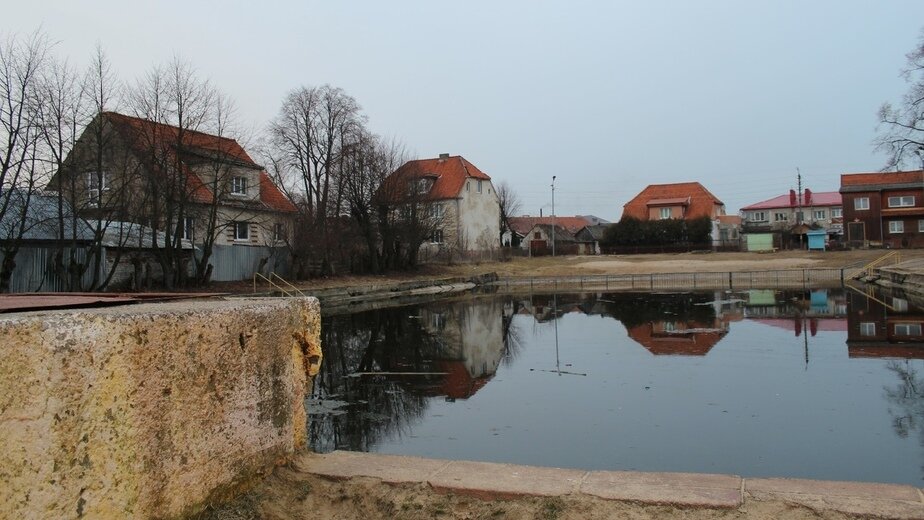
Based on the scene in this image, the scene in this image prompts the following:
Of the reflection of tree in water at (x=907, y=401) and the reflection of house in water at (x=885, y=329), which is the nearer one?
the reflection of tree in water at (x=907, y=401)

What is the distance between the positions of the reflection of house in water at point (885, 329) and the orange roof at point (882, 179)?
47159 millimetres

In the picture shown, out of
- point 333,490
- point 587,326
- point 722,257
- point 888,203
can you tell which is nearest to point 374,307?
point 587,326

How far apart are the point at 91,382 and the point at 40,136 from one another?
25.1m

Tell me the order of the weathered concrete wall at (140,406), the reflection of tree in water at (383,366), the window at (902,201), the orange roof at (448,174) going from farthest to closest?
the window at (902,201) < the orange roof at (448,174) < the reflection of tree in water at (383,366) < the weathered concrete wall at (140,406)

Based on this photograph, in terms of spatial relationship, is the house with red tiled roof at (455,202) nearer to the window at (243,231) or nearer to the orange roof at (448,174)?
the orange roof at (448,174)

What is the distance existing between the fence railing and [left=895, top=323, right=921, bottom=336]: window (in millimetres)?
22961

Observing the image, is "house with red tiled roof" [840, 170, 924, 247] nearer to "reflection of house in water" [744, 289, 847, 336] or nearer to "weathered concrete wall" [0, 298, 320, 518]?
"reflection of house in water" [744, 289, 847, 336]

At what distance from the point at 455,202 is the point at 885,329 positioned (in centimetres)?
4769

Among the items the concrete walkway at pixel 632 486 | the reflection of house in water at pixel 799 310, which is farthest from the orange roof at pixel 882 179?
the concrete walkway at pixel 632 486

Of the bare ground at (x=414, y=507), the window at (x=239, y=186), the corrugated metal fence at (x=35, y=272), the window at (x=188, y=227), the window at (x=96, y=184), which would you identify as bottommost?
the bare ground at (x=414, y=507)

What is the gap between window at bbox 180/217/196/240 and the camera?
33.9 m

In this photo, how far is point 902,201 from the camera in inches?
2625

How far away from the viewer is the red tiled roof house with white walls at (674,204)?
78.2m

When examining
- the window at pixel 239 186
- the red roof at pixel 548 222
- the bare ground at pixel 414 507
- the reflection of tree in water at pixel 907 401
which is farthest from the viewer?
the red roof at pixel 548 222
